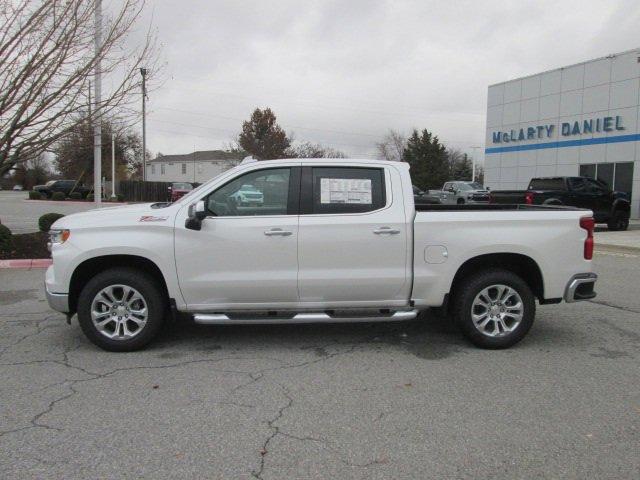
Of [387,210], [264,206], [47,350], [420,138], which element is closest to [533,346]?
[387,210]

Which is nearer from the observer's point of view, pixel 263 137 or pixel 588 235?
pixel 588 235

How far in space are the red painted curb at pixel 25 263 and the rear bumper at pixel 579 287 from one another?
937 cm

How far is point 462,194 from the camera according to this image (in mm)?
30688

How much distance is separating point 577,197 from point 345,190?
15485 mm

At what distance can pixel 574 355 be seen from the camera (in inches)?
207

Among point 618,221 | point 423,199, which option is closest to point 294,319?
point 423,199

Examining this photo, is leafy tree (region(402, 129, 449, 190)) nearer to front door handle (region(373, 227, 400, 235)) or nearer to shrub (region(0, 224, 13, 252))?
shrub (region(0, 224, 13, 252))

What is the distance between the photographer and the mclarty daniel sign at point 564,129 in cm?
2514

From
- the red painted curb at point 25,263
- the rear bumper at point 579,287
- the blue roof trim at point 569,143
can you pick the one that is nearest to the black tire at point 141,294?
the rear bumper at point 579,287

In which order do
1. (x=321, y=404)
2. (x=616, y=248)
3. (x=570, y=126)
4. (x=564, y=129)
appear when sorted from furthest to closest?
(x=564, y=129)
(x=570, y=126)
(x=616, y=248)
(x=321, y=404)

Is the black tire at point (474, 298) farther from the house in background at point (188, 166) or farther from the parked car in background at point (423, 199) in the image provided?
the house in background at point (188, 166)

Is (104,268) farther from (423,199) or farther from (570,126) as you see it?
(570,126)

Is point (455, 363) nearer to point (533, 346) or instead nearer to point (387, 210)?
point (533, 346)

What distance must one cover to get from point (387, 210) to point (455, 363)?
5.12 feet
